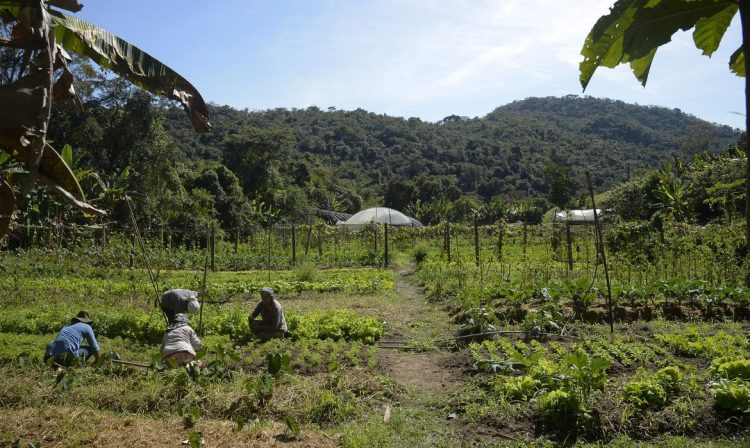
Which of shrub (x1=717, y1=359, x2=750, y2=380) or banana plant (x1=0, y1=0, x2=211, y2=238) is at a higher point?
banana plant (x1=0, y1=0, x2=211, y2=238)

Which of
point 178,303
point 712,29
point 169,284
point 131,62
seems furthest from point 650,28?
point 169,284

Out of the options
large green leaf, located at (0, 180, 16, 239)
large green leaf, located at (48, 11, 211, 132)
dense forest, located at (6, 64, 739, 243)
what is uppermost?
dense forest, located at (6, 64, 739, 243)

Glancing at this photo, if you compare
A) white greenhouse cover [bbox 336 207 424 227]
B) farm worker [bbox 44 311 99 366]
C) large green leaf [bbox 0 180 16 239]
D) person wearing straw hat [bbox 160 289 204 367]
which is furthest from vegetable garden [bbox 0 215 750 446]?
white greenhouse cover [bbox 336 207 424 227]

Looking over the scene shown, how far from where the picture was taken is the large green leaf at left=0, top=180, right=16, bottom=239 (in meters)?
3.74

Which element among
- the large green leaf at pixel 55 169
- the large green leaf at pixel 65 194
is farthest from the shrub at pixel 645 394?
the large green leaf at pixel 55 169

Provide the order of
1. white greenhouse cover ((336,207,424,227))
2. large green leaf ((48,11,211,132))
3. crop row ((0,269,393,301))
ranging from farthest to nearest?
white greenhouse cover ((336,207,424,227)) → crop row ((0,269,393,301)) → large green leaf ((48,11,211,132))

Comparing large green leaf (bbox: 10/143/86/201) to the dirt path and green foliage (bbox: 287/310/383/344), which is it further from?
green foliage (bbox: 287/310/383/344)

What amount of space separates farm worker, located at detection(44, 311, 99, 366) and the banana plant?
10.2ft

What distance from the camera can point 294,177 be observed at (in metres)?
54.8

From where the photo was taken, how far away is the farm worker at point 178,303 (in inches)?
302

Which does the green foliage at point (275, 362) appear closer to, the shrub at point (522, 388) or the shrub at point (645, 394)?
the shrub at point (522, 388)

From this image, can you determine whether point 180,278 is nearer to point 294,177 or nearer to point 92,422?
point 92,422

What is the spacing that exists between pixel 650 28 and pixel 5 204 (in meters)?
4.06

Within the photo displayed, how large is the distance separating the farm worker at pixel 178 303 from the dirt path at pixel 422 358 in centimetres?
283
